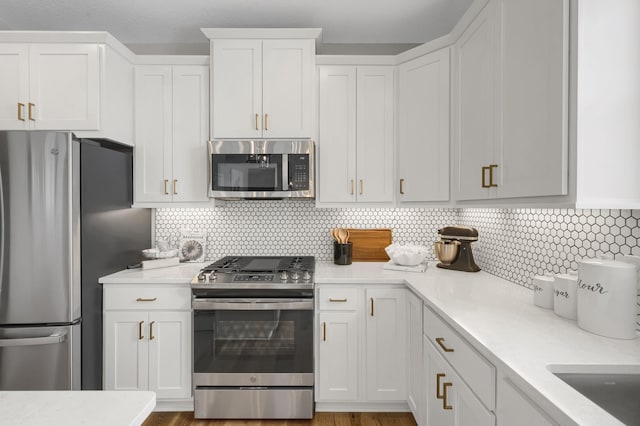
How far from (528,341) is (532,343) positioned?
2 centimetres

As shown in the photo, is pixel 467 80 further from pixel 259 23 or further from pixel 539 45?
pixel 259 23

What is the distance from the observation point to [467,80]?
6.32ft

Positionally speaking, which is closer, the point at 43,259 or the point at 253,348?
the point at 43,259

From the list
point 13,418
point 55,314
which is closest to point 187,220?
point 55,314

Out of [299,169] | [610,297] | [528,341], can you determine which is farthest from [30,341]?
[610,297]

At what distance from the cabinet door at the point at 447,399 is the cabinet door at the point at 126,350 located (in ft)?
5.90

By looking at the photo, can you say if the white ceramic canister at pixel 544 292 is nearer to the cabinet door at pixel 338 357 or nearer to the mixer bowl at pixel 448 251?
the mixer bowl at pixel 448 251

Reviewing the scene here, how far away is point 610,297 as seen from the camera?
1.13m

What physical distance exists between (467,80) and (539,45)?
0.70m

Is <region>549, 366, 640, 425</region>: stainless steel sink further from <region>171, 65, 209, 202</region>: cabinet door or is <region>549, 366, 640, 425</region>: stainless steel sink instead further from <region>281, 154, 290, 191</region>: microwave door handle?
<region>171, 65, 209, 202</region>: cabinet door

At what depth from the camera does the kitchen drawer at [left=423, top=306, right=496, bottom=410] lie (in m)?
1.11

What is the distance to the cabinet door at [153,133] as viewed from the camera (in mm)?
2492

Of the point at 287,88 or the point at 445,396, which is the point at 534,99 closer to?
the point at 445,396

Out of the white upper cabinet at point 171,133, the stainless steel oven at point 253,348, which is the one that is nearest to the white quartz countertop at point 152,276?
the stainless steel oven at point 253,348
